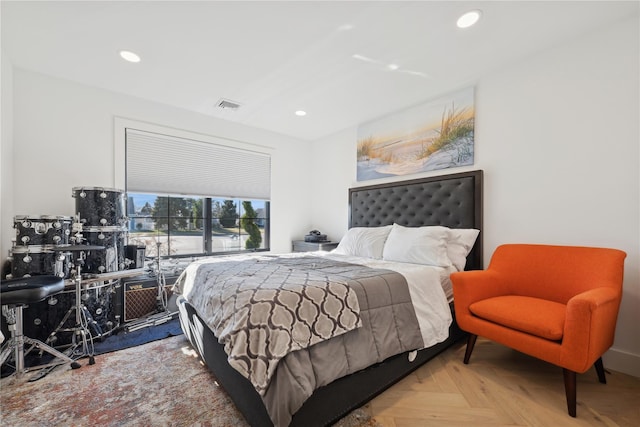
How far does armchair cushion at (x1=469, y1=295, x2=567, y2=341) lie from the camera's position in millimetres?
1613

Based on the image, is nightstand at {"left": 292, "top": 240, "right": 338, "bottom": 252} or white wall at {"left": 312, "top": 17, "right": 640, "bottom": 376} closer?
white wall at {"left": 312, "top": 17, "right": 640, "bottom": 376}

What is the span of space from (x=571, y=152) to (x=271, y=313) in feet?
8.73

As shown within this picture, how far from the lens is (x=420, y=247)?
2.56 metres

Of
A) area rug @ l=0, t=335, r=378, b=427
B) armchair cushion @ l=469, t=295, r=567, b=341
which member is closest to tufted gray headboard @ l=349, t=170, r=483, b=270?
armchair cushion @ l=469, t=295, r=567, b=341

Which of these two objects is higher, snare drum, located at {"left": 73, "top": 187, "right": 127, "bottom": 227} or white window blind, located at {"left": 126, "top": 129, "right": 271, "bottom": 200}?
white window blind, located at {"left": 126, "top": 129, "right": 271, "bottom": 200}

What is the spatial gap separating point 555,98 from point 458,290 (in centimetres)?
185

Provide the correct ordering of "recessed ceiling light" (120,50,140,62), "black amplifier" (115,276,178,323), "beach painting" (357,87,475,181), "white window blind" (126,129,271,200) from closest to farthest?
"recessed ceiling light" (120,50,140,62), "beach painting" (357,87,475,181), "black amplifier" (115,276,178,323), "white window blind" (126,129,271,200)

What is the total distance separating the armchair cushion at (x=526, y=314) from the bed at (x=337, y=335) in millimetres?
317

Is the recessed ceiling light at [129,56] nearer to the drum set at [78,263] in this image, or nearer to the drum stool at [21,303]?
the drum set at [78,263]

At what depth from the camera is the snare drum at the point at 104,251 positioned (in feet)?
8.09

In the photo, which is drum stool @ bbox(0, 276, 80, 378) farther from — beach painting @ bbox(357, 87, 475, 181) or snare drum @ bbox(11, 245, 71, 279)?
beach painting @ bbox(357, 87, 475, 181)

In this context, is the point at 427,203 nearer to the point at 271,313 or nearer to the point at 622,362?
the point at 622,362

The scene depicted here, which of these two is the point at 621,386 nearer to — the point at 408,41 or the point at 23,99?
the point at 408,41

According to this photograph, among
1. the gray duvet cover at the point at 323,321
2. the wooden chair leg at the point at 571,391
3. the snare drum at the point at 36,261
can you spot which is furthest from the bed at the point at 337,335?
the snare drum at the point at 36,261
